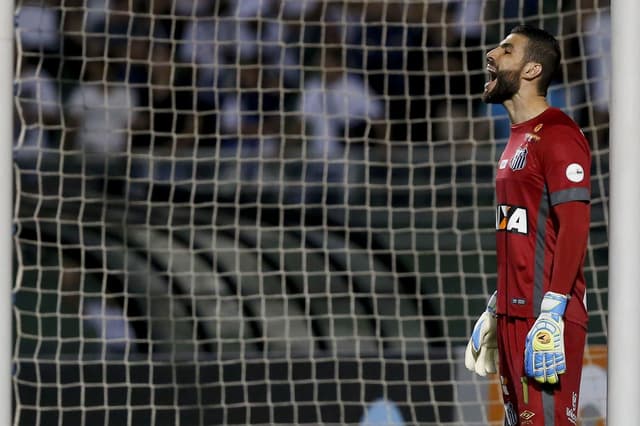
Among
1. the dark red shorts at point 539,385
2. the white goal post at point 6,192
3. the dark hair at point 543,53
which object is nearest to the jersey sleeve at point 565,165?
the dark hair at point 543,53

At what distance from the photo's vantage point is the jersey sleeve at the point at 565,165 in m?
2.67

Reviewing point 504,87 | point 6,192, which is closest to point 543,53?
point 504,87

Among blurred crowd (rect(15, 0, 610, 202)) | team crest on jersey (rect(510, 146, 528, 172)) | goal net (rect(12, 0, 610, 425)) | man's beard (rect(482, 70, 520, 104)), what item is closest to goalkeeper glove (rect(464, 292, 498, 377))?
team crest on jersey (rect(510, 146, 528, 172))

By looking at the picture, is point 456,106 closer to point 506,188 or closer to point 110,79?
point 110,79

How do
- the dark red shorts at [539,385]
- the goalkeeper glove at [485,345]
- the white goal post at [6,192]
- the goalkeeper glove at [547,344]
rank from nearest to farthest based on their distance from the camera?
the goalkeeper glove at [547,344]
the dark red shorts at [539,385]
the goalkeeper glove at [485,345]
the white goal post at [6,192]

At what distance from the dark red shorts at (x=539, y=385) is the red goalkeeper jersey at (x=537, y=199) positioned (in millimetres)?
32

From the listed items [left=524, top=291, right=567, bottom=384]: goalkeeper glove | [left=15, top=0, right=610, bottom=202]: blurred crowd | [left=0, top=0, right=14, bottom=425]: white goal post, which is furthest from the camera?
[left=15, top=0, right=610, bottom=202]: blurred crowd

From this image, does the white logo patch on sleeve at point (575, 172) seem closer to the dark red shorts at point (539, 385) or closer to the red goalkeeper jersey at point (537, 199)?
the red goalkeeper jersey at point (537, 199)

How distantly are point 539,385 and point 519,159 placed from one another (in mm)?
477

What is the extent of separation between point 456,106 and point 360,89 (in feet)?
1.57

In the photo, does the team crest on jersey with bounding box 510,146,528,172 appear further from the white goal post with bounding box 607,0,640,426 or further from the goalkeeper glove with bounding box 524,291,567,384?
Answer: the white goal post with bounding box 607,0,640,426

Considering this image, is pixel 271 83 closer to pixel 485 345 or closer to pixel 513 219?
pixel 485 345

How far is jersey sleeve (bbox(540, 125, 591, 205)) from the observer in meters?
2.67

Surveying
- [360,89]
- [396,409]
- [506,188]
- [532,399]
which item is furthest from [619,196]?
[360,89]
